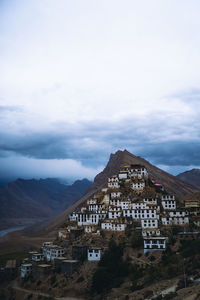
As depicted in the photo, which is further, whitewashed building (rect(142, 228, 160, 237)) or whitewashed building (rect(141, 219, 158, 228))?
whitewashed building (rect(141, 219, 158, 228))

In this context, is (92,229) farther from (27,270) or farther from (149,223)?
(27,270)

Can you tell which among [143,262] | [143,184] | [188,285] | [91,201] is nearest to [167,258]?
[143,262]

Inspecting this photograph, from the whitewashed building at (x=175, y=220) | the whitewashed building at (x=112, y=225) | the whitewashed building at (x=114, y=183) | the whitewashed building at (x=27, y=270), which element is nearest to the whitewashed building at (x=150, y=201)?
the whitewashed building at (x=175, y=220)

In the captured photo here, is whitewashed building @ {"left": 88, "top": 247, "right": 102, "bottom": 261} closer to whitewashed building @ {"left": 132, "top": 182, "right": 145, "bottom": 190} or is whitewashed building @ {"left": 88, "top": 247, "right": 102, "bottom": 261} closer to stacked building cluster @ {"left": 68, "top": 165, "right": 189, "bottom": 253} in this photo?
stacked building cluster @ {"left": 68, "top": 165, "right": 189, "bottom": 253}

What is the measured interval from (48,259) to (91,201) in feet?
56.9

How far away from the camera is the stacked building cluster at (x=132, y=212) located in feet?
211

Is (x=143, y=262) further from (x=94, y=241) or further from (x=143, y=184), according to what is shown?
(x=143, y=184)

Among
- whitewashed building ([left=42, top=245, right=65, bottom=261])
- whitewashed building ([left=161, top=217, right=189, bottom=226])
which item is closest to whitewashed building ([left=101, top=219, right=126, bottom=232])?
whitewashed building ([left=161, top=217, right=189, bottom=226])

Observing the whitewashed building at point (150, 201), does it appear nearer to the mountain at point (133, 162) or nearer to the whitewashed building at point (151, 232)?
the whitewashed building at point (151, 232)

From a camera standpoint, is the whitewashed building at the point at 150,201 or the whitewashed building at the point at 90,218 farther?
the whitewashed building at the point at 90,218

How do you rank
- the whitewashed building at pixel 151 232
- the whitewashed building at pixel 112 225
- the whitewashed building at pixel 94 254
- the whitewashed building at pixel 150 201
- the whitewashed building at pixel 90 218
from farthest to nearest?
1. the whitewashed building at pixel 90 218
2. the whitewashed building at pixel 150 201
3. the whitewashed building at pixel 112 225
4. the whitewashed building at pixel 151 232
5. the whitewashed building at pixel 94 254

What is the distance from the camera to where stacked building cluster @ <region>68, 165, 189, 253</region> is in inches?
2532

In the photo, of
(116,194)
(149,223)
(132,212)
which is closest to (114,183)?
(116,194)

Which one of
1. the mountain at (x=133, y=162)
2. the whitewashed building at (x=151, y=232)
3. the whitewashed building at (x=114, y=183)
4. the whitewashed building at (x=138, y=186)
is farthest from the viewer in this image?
the mountain at (x=133, y=162)
